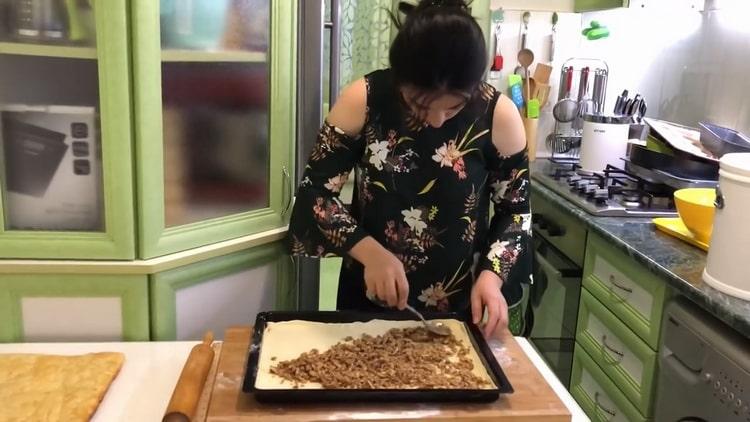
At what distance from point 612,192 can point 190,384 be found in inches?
61.1

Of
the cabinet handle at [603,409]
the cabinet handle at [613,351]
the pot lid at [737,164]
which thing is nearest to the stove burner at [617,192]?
the cabinet handle at [613,351]

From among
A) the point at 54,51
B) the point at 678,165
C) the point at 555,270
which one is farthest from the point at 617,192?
the point at 54,51

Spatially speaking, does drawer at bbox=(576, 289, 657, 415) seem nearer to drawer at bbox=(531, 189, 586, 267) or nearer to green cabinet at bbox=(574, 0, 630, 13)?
drawer at bbox=(531, 189, 586, 267)

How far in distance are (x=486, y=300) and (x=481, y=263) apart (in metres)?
0.09

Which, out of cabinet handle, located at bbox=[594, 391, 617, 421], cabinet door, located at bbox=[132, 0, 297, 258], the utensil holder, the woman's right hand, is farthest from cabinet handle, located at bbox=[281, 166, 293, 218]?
the utensil holder

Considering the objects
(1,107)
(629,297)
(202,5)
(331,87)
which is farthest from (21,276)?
(629,297)

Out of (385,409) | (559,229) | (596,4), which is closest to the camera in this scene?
(385,409)

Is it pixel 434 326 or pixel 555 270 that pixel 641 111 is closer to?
pixel 555 270

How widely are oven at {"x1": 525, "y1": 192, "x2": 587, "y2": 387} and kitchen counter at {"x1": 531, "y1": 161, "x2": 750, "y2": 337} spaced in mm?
94

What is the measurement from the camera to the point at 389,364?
Result: 115 cm

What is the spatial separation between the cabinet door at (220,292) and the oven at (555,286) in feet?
3.07

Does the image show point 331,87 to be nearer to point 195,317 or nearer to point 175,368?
point 195,317

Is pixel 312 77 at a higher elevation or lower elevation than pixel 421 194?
higher

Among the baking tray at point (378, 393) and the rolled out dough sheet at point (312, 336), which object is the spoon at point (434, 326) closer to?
the rolled out dough sheet at point (312, 336)
